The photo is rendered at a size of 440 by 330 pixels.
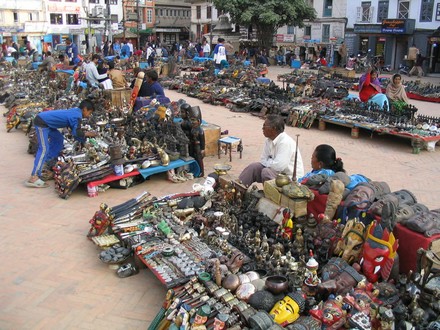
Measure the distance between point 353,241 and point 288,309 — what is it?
96cm

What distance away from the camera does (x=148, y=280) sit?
4926 millimetres

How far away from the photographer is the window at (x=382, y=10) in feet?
92.4

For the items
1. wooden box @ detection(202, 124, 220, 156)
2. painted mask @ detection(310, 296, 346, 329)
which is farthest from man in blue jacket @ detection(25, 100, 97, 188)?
painted mask @ detection(310, 296, 346, 329)

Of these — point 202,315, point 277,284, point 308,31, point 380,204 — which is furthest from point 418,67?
point 202,315

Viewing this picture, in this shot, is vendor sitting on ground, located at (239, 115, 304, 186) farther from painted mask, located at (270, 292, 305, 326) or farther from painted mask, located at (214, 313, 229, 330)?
painted mask, located at (214, 313, 229, 330)

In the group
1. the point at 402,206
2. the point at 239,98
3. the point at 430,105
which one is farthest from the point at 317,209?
the point at 430,105

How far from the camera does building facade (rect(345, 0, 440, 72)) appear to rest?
25.8 meters

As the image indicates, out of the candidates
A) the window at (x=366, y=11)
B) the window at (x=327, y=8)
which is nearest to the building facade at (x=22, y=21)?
the window at (x=327, y=8)

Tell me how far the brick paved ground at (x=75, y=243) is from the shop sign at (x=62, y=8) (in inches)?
1310

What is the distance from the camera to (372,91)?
1186cm

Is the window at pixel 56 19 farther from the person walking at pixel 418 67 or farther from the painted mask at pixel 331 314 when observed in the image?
the painted mask at pixel 331 314

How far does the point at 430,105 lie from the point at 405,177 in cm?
857

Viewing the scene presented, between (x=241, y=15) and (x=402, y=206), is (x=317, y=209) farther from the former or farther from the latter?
(x=241, y=15)

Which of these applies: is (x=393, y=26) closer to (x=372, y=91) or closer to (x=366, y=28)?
(x=366, y=28)
